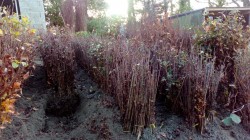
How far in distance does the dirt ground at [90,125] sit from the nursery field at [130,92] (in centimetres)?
1

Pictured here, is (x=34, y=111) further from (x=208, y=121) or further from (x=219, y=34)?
(x=219, y=34)

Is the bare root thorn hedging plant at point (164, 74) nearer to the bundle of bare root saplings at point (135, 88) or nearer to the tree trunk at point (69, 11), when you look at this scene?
the bundle of bare root saplings at point (135, 88)

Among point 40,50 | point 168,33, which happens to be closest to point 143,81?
point 40,50

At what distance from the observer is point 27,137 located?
2.72m

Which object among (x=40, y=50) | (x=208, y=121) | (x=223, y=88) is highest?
(x=40, y=50)

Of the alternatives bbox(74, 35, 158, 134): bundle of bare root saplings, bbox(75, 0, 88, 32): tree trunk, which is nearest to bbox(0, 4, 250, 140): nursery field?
bbox(74, 35, 158, 134): bundle of bare root saplings

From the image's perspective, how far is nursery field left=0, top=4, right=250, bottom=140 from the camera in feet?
8.29

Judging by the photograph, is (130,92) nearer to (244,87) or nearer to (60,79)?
(60,79)

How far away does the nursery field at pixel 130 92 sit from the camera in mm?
2527

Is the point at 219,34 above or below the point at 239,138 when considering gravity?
above

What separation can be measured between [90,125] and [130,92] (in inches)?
32.4

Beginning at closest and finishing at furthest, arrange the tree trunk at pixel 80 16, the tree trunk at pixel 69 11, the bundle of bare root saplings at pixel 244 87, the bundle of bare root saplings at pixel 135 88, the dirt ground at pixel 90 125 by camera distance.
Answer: the bundle of bare root saplings at pixel 135 88 < the dirt ground at pixel 90 125 < the bundle of bare root saplings at pixel 244 87 < the tree trunk at pixel 80 16 < the tree trunk at pixel 69 11

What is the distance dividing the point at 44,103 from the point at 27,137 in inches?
33.0

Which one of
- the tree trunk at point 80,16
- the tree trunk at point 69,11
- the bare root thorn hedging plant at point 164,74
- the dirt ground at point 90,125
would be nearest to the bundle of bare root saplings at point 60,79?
the bare root thorn hedging plant at point 164,74
